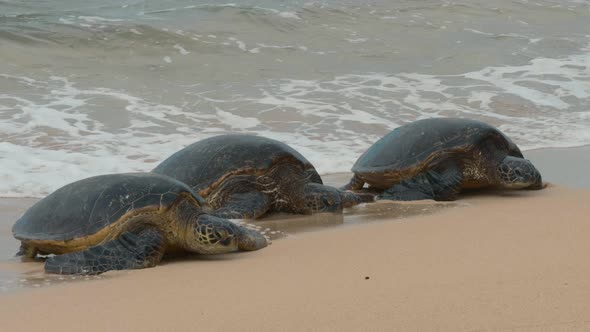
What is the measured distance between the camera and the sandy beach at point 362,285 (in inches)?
123

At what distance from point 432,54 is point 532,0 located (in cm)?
713

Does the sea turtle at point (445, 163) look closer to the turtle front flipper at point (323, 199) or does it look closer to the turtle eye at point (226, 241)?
the turtle front flipper at point (323, 199)

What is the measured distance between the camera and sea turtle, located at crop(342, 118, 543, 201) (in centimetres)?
659

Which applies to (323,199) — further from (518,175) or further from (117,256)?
(117,256)

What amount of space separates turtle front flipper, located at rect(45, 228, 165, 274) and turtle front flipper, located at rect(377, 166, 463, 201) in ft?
7.87

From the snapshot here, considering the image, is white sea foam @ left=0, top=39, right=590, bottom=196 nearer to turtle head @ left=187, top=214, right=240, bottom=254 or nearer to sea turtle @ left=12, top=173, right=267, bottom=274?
sea turtle @ left=12, top=173, right=267, bottom=274

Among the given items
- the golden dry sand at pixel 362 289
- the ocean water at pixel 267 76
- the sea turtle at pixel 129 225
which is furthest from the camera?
the ocean water at pixel 267 76

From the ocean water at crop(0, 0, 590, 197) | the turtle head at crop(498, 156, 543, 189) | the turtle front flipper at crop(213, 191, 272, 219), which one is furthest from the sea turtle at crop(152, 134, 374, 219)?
the ocean water at crop(0, 0, 590, 197)

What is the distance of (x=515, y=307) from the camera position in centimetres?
312

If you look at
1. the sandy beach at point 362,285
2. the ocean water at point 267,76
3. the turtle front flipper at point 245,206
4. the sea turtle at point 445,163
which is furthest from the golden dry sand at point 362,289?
the ocean water at point 267,76

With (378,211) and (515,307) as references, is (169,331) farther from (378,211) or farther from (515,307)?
(378,211)

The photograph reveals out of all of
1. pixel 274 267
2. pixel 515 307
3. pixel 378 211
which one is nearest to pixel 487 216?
pixel 378 211

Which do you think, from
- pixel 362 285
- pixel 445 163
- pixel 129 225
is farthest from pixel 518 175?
pixel 362 285

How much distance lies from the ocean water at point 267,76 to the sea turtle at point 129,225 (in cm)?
247
